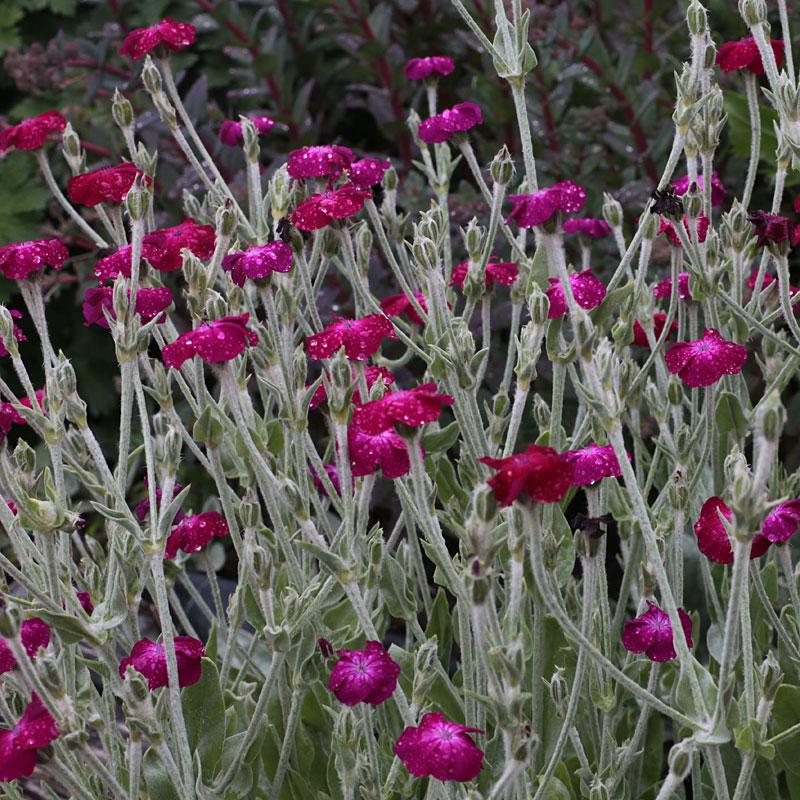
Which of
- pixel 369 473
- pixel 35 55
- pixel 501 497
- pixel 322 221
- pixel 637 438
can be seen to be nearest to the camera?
pixel 501 497

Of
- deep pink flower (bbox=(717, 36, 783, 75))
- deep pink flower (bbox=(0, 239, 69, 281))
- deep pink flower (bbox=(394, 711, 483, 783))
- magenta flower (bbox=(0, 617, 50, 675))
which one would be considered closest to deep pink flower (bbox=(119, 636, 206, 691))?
magenta flower (bbox=(0, 617, 50, 675))

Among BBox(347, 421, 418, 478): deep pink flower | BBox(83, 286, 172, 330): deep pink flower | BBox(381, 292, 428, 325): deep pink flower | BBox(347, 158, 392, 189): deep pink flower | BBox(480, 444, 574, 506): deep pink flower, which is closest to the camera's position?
BBox(480, 444, 574, 506): deep pink flower

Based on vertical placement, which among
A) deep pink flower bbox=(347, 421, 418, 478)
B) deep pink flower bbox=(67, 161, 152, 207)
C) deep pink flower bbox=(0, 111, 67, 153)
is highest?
deep pink flower bbox=(0, 111, 67, 153)

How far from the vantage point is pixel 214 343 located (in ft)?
2.93

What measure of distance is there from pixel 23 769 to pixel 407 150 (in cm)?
169

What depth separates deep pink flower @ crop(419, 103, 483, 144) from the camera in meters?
1.23

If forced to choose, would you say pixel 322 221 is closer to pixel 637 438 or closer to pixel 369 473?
pixel 369 473

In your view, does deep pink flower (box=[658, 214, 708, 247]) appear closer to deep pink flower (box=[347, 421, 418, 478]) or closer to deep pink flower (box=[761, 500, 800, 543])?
deep pink flower (box=[761, 500, 800, 543])

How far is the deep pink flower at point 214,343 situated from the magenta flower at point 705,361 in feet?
1.18

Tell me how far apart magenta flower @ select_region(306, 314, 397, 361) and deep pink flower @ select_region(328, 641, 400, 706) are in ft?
0.81

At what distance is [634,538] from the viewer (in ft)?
3.58

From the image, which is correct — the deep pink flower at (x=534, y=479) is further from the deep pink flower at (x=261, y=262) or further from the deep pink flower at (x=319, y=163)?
the deep pink flower at (x=319, y=163)

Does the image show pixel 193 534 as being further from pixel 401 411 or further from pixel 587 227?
pixel 587 227

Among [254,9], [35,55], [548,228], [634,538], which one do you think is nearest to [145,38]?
[548,228]
